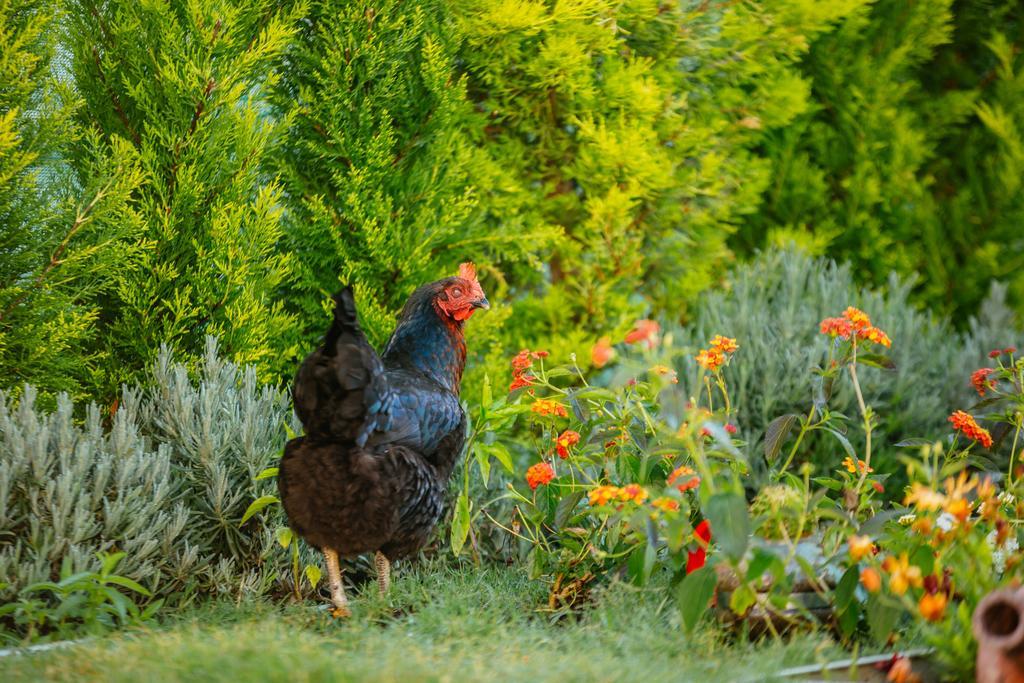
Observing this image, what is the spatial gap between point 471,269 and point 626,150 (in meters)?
1.48

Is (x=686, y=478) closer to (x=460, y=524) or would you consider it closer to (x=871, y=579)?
(x=871, y=579)

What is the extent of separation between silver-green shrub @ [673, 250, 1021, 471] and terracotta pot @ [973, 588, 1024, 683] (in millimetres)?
2354

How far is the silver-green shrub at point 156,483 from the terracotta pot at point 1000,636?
90.7 inches

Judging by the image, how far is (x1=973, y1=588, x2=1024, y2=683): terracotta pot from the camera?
8.20 ft

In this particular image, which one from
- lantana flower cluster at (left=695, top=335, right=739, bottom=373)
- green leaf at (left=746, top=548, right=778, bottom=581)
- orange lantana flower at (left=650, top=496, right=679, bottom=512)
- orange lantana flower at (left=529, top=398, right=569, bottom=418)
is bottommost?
green leaf at (left=746, top=548, right=778, bottom=581)

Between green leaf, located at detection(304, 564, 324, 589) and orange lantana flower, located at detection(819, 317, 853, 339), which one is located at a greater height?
orange lantana flower, located at detection(819, 317, 853, 339)

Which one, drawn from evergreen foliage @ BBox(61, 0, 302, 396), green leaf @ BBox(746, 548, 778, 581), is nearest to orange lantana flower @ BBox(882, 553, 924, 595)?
green leaf @ BBox(746, 548, 778, 581)

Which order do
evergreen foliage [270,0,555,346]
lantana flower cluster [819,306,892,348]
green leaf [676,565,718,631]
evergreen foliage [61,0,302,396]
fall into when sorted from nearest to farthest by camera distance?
green leaf [676,565,718,631]
lantana flower cluster [819,306,892,348]
evergreen foliage [61,0,302,396]
evergreen foliage [270,0,555,346]

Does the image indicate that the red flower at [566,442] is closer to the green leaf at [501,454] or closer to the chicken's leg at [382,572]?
the green leaf at [501,454]

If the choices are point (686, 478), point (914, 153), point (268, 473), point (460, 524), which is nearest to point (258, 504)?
point (268, 473)

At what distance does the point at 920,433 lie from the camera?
5359mm

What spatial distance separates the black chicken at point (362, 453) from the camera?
122 inches

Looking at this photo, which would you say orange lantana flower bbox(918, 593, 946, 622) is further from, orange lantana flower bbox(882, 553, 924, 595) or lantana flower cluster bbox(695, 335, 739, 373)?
lantana flower cluster bbox(695, 335, 739, 373)

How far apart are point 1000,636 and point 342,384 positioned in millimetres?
1922
